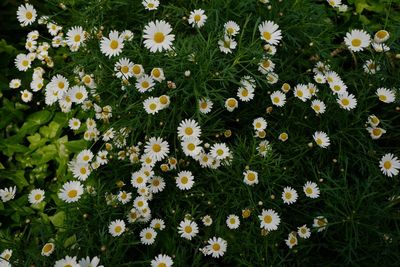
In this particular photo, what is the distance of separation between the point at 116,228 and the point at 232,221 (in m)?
0.67

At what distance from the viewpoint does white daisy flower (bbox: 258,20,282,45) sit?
92.6 inches

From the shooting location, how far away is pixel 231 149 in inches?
91.7

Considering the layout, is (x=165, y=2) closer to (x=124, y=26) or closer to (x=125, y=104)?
(x=124, y=26)

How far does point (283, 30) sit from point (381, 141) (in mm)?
1010

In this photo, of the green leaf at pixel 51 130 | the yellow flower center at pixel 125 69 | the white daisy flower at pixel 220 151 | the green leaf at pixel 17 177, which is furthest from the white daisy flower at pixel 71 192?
the white daisy flower at pixel 220 151

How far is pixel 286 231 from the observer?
7.63 feet

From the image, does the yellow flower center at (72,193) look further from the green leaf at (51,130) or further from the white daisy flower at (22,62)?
the white daisy flower at (22,62)

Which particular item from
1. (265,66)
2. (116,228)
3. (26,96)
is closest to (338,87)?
(265,66)

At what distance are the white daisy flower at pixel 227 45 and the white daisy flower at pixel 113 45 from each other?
61cm

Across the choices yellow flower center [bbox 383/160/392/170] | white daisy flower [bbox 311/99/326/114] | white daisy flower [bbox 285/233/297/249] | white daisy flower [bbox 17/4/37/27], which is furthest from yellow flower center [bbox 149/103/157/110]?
yellow flower center [bbox 383/160/392/170]

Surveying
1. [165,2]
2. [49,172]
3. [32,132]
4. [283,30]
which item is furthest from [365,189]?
[32,132]

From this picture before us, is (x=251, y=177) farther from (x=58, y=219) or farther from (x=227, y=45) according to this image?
(x=58, y=219)

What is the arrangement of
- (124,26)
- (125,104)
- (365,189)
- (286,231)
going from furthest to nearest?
(124,26)
(125,104)
(286,231)
(365,189)

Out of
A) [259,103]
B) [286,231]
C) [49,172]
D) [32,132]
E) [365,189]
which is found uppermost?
[259,103]
